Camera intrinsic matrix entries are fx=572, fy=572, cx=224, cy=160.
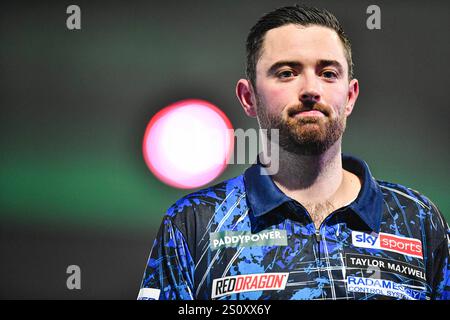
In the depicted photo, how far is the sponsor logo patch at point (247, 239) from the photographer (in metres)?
3.15

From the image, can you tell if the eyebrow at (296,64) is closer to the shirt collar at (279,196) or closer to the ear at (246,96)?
the ear at (246,96)

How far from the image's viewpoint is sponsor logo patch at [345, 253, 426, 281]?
10.2 feet

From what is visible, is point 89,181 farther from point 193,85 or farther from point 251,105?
point 251,105

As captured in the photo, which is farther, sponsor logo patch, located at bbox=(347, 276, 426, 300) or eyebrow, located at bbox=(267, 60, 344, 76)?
eyebrow, located at bbox=(267, 60, 344, 76)

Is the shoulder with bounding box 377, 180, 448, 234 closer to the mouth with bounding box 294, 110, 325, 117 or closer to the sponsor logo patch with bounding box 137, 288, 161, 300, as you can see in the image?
the mouth with bounding box 294, 110, 325, 117

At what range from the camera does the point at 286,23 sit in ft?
10.9

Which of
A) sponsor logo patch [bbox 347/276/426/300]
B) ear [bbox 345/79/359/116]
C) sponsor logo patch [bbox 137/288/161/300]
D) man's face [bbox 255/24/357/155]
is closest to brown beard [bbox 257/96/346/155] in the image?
man's face [bbox 255/24/357/155]

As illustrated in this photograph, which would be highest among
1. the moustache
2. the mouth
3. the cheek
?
the cheek

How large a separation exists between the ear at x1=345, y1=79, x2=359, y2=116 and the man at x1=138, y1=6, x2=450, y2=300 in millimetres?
25

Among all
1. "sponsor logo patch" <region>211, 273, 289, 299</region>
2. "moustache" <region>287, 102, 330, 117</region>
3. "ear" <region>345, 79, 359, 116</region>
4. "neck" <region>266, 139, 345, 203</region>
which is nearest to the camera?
"sponsor logo patch" <region>211, 273, 289, 299</region>

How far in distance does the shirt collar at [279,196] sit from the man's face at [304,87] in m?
0.24

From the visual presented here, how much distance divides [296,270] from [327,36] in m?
1.35

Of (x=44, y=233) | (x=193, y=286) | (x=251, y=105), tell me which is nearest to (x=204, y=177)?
(x=251, y=105)
